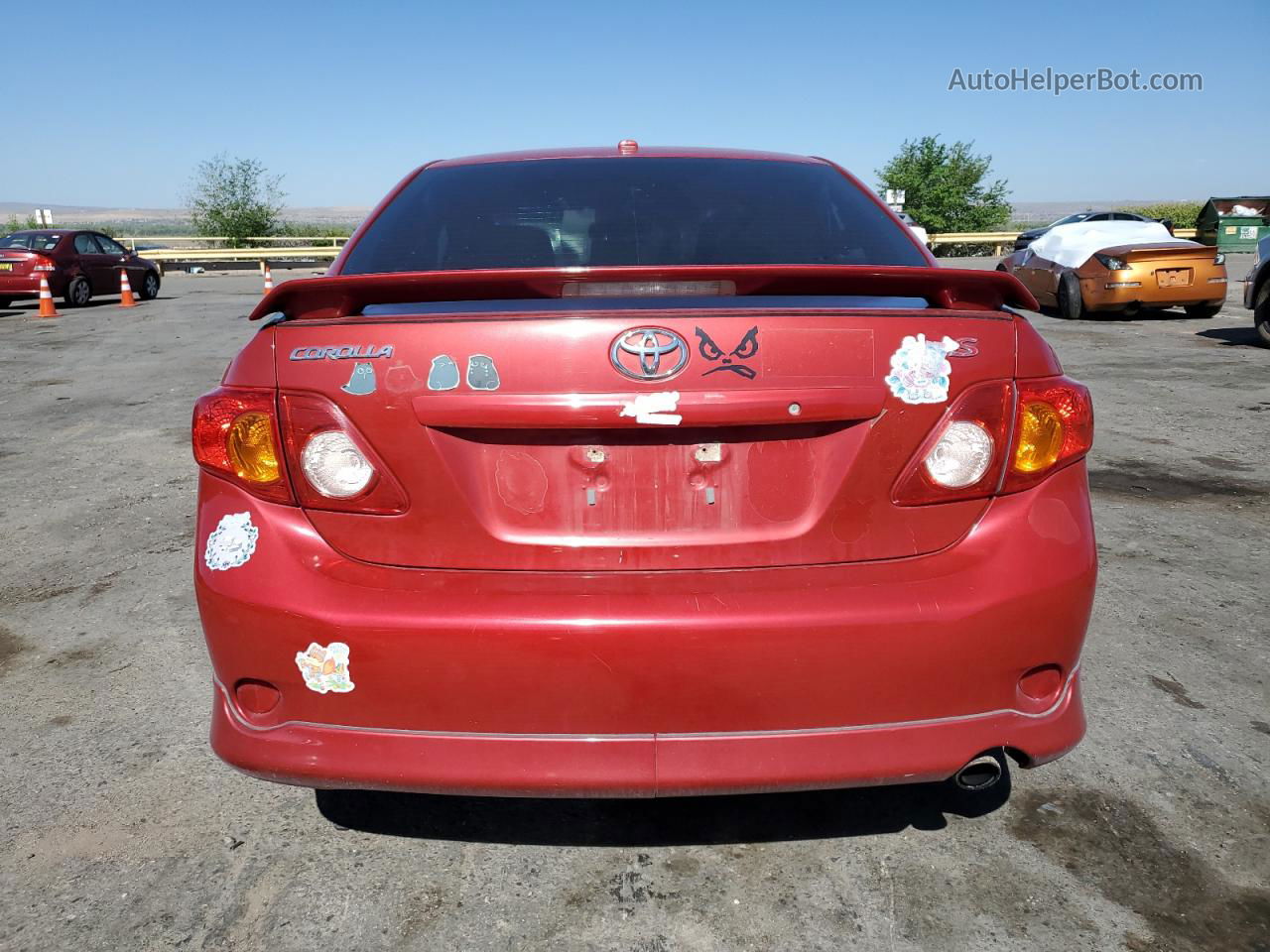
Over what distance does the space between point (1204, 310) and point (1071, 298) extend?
1.87 meters

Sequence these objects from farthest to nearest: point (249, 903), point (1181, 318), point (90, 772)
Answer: point (1181, 318)
point (90, 772)
point (249, 903)

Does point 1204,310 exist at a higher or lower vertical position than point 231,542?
lower

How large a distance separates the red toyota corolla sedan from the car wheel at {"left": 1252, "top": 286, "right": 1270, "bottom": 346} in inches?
414

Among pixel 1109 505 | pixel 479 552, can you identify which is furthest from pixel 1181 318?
pixel 479 552

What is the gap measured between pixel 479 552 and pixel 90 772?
5.21 ft

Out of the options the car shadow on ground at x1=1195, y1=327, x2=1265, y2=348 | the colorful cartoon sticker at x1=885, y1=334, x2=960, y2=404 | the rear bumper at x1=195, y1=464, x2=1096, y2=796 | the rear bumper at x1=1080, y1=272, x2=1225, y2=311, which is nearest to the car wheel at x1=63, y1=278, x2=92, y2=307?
the rear bumper at x1=1080, y1=272, x2=1225, y2=311

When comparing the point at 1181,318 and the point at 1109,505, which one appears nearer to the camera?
the point at 1109,505

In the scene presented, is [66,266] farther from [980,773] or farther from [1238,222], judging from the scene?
[1238,222]

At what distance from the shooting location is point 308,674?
192 centimetres

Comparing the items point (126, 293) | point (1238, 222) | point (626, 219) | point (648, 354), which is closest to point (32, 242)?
point (126, 293)

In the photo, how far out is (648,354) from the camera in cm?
185

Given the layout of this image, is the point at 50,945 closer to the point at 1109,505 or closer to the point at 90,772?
the point at 90,772

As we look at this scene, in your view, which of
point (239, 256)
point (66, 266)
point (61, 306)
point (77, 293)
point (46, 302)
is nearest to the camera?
point (46, 302)

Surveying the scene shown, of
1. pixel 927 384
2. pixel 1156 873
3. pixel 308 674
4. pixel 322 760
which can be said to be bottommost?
pixel 1156 873
